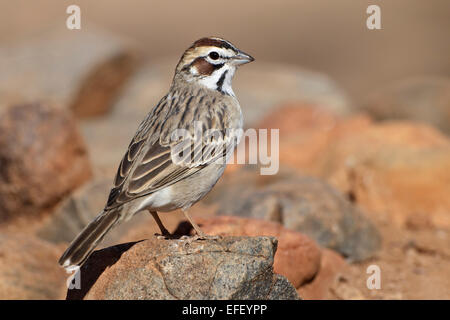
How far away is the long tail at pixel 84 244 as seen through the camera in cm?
578

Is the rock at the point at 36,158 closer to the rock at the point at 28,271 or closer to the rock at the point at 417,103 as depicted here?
the rock at the point at 28,271

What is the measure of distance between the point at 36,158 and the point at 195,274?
5.25m

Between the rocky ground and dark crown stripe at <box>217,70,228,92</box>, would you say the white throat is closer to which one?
dark crown stripe at <box>217,70,228,92</box>

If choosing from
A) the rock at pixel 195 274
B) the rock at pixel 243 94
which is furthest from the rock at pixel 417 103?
the rock at pixel 195 274

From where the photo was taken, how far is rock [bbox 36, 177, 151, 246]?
9703 mm

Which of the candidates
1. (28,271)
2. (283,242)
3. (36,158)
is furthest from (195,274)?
(36,158)

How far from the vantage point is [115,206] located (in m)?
6.19

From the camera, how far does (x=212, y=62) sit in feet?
24.4

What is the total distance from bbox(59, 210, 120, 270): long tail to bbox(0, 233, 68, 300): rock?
85.1 inches

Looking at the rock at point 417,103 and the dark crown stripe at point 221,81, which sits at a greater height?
the dark crown stripe at point 221,81

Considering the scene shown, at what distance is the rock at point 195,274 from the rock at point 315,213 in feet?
9.14

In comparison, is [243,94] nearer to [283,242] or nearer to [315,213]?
[315,213]

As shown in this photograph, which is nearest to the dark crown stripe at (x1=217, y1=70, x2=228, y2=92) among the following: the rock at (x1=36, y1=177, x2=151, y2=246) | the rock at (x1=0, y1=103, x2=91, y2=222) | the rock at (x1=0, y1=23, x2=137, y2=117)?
the rock at (x1=36, y1=177, x2=151, y2=246)
